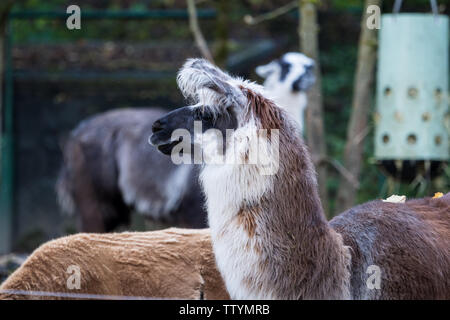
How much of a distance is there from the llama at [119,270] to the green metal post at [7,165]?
A: 4.68m

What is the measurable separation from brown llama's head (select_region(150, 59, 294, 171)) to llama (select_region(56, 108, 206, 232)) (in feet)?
12.5

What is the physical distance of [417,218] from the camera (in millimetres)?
3182

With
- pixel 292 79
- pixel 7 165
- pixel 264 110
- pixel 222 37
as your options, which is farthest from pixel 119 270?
pixel 7 165

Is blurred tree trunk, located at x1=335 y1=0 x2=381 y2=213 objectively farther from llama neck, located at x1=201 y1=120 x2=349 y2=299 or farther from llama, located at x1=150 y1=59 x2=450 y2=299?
llama neck, located at x1=201 y1=120 x2=349 y2=299

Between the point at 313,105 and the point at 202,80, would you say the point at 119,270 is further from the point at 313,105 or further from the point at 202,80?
the point at 313,105

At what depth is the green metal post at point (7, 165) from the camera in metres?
8.48

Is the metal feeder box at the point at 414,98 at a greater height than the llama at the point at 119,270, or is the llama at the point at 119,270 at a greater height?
the metal feeder box at the point at 414,98

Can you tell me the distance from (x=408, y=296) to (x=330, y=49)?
273 inches

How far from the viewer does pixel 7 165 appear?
28.0 feet

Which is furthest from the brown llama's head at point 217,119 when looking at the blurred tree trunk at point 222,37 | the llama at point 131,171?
the blurred tree trunk at point 222,37

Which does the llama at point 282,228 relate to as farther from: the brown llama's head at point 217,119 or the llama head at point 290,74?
the llama head at point 290,74

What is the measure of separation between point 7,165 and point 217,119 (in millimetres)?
5933
